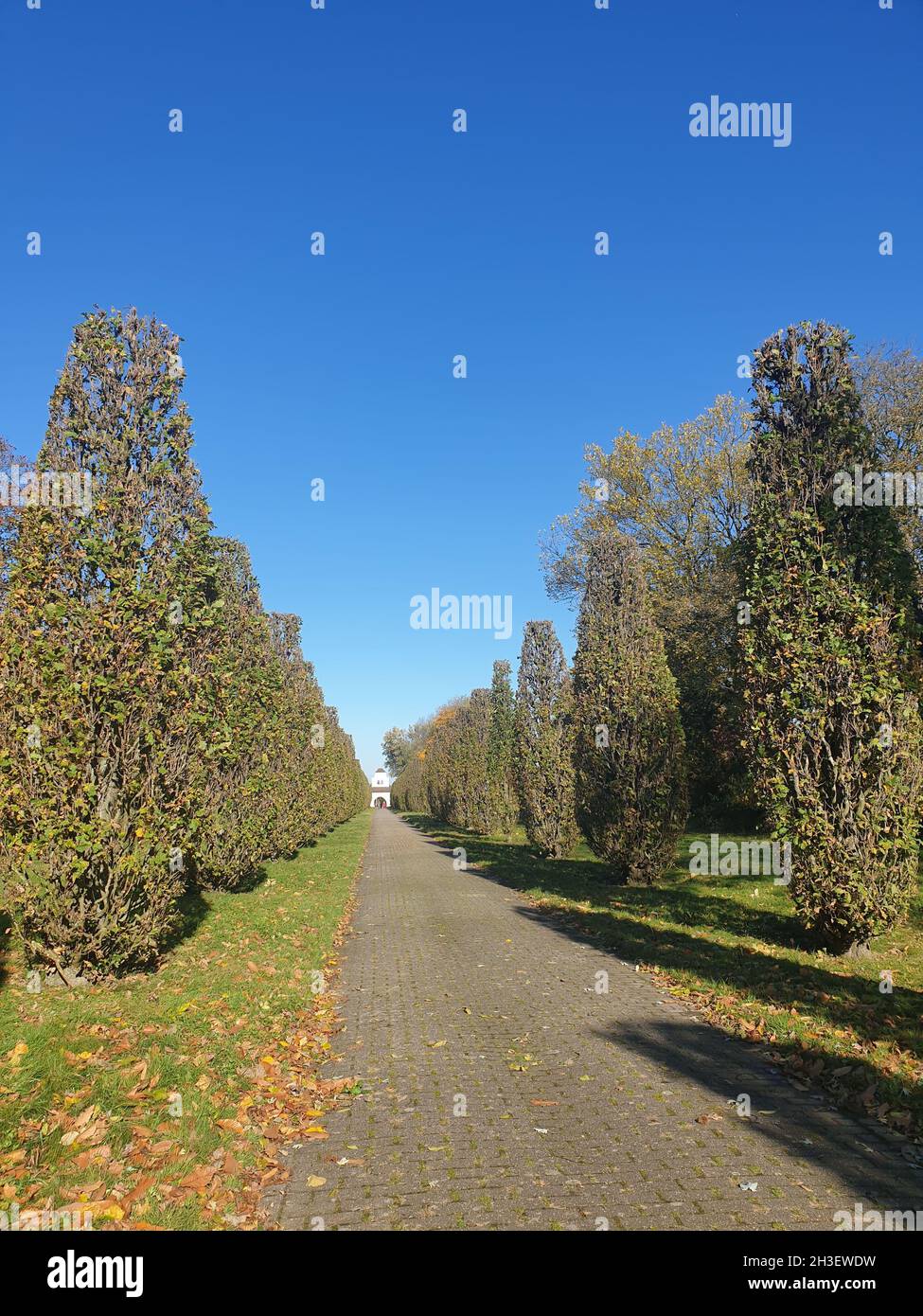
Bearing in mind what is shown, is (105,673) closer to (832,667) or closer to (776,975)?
(776,975)

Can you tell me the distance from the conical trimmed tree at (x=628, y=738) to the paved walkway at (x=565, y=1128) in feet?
22.5

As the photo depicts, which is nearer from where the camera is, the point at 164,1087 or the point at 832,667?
Answer: the point at 164,1087

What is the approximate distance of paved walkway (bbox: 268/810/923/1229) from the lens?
3.86 meters

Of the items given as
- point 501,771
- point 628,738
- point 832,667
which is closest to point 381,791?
point 501,771

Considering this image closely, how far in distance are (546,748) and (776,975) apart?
1316 cm

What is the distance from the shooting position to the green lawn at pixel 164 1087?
3.91 metres

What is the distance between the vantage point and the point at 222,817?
553 inches

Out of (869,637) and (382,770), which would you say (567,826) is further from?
(382,770)

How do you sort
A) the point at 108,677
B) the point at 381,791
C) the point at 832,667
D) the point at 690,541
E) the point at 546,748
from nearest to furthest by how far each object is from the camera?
1. the point at 108,677
2. the point at 832,667
3. the point at 546,748
4. the point at 690,541
5. the point at 381,791

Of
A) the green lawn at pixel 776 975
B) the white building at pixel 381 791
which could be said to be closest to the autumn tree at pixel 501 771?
the green lawn at pixel 776 975

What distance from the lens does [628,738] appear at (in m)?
15.6

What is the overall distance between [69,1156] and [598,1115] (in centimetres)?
337

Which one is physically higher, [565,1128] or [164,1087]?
[164,1087]

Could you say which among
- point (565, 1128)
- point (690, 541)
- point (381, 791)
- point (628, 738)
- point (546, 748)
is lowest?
point (381, 791)
